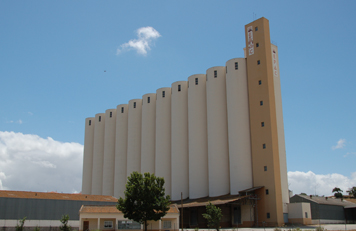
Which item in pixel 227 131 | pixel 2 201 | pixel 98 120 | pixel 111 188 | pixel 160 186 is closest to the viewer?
pixel 160 186

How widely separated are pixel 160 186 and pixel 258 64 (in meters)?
28.8

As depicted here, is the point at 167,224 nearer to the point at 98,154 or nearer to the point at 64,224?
the point at 64,224

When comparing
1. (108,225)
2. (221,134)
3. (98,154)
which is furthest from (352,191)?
(108,225)

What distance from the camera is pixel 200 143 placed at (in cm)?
6900

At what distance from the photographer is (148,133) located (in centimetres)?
8131

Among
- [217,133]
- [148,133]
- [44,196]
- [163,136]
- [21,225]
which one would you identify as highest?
[148,133]

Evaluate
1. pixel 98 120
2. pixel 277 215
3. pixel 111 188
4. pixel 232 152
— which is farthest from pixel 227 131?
pixel 98 120

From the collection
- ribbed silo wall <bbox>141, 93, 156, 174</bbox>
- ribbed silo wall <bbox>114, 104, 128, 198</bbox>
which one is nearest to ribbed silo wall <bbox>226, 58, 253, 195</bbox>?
ribbed silo wall <bbox>141, 93, 156, 174</bbox>

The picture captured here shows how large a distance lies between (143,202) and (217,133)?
2440cm

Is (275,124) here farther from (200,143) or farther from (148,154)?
(148,154)

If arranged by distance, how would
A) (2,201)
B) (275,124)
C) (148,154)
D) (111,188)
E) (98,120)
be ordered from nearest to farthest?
1. (2,201)
2. (275,124)
3. (148,154)
4. (111,188)
5. (98,120)

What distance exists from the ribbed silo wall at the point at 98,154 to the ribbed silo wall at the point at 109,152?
2803 millimetres

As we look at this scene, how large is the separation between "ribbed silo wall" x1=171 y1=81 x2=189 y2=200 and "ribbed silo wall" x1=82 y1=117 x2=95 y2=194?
3115 cm

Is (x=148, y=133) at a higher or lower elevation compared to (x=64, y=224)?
higher
